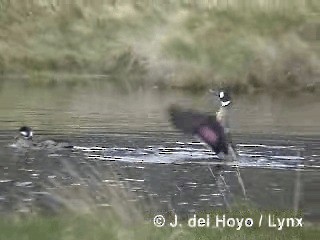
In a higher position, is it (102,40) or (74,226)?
(102,40)

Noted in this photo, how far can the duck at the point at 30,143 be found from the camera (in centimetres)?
203

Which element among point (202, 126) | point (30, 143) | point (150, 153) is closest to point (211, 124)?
point (202, 126)

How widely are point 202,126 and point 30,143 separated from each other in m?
0.37

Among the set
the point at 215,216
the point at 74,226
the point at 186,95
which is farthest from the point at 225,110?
the point at 74,226

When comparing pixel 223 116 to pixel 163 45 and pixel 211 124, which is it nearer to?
pixel 211 124

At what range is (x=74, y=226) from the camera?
2.01m

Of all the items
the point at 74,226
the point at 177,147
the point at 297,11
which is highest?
the point at 297,11

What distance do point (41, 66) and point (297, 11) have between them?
0.56 meters

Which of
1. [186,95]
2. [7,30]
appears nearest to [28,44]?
[7,30]

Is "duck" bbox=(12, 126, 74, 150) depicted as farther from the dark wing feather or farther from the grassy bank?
the dark wing feather

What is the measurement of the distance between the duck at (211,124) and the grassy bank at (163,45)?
0.05 meters

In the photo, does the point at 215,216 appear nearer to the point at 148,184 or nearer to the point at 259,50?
the point at 148,184

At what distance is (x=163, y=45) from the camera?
2061 millimetres

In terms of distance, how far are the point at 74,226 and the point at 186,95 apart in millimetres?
366
